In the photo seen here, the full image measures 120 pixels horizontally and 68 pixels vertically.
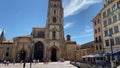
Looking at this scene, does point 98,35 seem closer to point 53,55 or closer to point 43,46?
point 53,55

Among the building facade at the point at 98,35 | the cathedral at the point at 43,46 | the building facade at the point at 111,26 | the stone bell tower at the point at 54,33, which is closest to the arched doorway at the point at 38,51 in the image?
the cathedral at the point at 43,46

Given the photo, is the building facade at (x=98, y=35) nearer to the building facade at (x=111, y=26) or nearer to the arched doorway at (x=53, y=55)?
the building facade at (x=111, y=26)

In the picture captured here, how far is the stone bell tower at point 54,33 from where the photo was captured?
58.0m

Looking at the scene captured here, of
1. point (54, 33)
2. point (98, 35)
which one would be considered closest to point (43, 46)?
point (54, 33)

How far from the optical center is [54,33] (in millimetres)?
60250

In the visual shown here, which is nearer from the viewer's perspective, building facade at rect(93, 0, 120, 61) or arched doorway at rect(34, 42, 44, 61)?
building facade at rect(93, 0, 120, 61)

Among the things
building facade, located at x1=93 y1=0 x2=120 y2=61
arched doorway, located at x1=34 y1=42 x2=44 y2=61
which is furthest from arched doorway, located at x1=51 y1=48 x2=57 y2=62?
building facade, located at x1=93 y1=0 x2=120 y2=61

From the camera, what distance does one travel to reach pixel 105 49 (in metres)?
38.8

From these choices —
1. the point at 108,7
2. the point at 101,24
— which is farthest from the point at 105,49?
the point at 108,7

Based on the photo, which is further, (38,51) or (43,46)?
(43,46)

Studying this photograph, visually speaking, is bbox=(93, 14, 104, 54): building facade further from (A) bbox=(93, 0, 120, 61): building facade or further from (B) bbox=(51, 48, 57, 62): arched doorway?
(B) bbox=(51, 48, 57, 62): arched doorway

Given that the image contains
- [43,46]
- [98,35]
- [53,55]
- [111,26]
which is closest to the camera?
[111,26]

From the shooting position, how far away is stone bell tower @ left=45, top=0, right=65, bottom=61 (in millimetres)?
58000

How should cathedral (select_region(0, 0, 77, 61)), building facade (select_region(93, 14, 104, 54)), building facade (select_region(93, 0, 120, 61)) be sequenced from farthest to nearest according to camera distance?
1. cathedral (select_region(0, 0, 77, 61))
2. building facade (select_region(93, 14, 104, 54))
3. building facade (select_region(93, 0, 120, 61))
